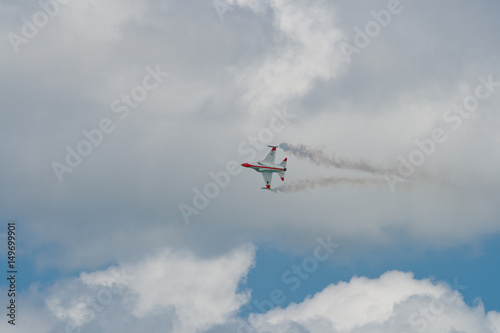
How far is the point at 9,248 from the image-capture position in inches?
2749

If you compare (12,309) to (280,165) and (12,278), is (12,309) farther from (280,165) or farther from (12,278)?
(280,165)

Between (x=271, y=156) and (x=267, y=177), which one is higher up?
(x=271, y=156)

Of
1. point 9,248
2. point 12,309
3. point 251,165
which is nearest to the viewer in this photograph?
point 9,248

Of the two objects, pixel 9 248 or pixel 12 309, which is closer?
pixel 9 248

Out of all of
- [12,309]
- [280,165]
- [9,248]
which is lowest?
[12,309]

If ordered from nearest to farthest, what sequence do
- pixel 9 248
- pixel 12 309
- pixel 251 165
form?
pixel 9 248, pixel 12 309, pixel 251 165

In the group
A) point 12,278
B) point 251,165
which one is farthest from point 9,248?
point 251,165

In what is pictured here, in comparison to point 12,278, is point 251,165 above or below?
above

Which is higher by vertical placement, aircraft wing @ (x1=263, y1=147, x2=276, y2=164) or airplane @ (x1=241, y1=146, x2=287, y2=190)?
aircraft wing @ (x1=263, y1=147, x2=276, y2=164)

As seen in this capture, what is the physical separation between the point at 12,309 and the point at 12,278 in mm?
5163

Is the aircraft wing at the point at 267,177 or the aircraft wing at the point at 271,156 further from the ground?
the aircraft wing at the point at 271,156

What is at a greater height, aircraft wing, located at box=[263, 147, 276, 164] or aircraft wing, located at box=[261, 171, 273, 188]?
aircraft wing, located at box=[263, 147, 276, 164]

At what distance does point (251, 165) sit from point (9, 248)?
62.0m

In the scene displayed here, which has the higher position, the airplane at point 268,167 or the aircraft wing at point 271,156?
the aircraft wing at point 271,156
